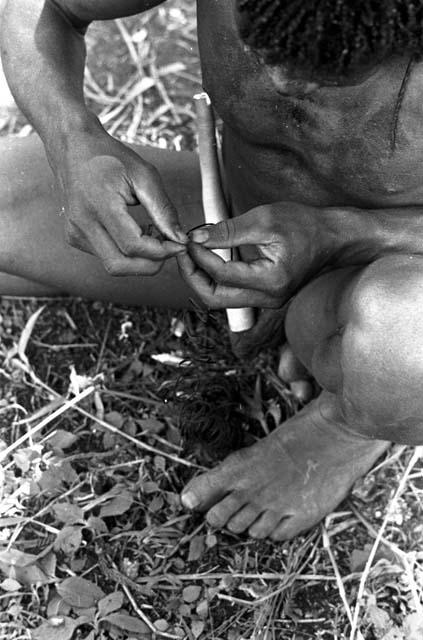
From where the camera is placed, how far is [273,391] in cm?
161

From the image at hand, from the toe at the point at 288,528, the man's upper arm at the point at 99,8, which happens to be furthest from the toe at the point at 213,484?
the man's upper arm at the point at 99,8

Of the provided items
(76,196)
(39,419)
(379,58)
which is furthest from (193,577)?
(379,58)

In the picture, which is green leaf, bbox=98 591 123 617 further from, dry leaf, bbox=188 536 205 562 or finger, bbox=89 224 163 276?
finger, bbox=89 224 163 276

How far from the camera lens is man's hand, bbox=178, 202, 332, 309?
1021mm

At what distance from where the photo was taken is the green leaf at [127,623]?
132 centimetres

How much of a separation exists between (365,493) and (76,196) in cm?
77

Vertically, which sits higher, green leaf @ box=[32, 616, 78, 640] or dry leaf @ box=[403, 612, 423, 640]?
green leaf @ box=[32, 616, 78, 640]

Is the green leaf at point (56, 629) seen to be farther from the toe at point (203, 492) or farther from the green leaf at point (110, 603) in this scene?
the toe at point (203, 492)

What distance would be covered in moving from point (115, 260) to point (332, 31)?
441 mm

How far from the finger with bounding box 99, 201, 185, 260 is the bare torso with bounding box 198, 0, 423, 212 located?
208mm

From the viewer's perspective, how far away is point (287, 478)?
1.47 metres

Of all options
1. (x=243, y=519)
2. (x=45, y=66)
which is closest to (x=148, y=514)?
(x=243, y=519)

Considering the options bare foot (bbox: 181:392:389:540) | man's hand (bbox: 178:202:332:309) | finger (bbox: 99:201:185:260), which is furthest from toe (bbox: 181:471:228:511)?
finger (bbox: 99:201:185:260)

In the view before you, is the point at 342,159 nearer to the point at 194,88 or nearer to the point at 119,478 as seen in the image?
the point at 119,478
